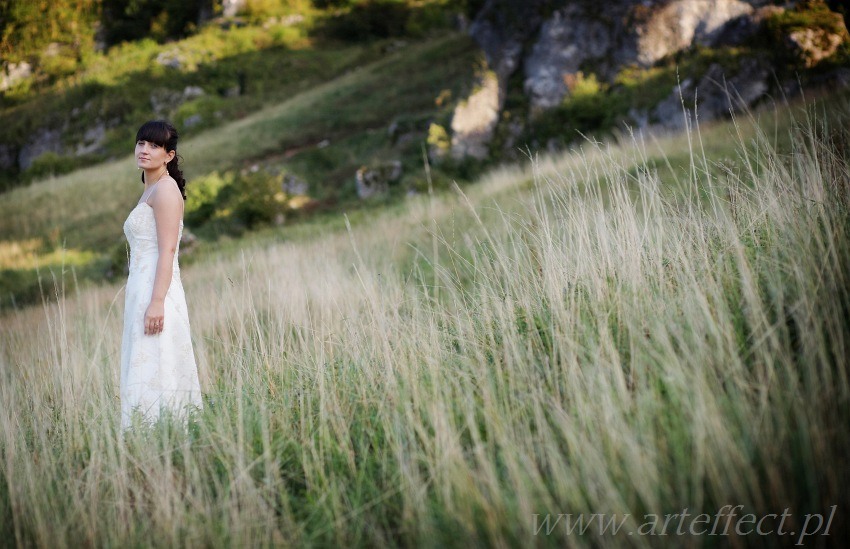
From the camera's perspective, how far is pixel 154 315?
3262 millimetres

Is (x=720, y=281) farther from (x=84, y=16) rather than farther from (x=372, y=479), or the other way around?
(x=84, y=16)

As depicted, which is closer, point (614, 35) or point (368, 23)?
point (614, 35)

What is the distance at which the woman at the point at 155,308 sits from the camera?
3266mm

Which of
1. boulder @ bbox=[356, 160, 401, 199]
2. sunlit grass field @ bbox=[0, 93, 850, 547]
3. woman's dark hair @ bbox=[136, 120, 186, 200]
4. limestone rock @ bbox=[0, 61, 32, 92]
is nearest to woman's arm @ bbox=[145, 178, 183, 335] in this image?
woman's dark hair @ bbox=[136, 120, 186, 200]

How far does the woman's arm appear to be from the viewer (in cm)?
326

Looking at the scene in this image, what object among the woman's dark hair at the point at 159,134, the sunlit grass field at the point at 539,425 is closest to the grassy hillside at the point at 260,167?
the woman's dark hair at the point at 159,134

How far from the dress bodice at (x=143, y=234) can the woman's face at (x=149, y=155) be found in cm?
29

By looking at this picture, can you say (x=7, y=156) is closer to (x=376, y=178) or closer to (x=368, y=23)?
(x=368, y=23)

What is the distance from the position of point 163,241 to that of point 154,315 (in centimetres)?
50

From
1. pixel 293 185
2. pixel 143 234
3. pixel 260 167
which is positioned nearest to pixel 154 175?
pixel 143 234

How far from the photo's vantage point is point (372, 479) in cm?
221

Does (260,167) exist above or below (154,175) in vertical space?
below

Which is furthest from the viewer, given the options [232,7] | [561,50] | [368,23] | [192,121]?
[232,7]

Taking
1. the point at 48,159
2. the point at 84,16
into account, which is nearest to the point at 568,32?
the point at 48,159
